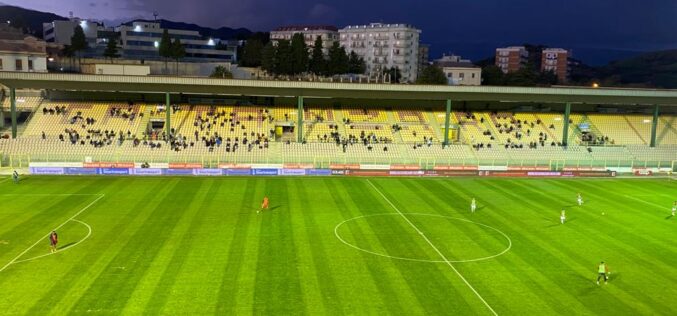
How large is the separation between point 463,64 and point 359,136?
2955 inches

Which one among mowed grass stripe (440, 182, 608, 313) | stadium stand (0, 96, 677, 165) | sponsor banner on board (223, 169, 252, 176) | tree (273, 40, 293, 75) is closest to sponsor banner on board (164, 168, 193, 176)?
stadium stand (0, 96, 677, 165)

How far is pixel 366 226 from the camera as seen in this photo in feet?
104

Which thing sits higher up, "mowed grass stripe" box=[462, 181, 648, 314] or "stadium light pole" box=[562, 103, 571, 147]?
"stadium light pole" box=[562, 103, 571, 147]

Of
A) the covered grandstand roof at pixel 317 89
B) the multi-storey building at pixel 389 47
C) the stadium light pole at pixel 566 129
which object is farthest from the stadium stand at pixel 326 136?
the multi-storey building at pixel 389 47

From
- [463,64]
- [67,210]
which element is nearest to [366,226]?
[67,210]

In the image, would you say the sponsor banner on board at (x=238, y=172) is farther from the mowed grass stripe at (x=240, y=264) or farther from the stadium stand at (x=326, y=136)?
the mowed grass stripe at (x=240, y=264)

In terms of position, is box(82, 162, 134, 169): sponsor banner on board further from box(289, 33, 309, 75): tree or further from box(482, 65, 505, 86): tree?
box(482, 65, 505, 86): tree

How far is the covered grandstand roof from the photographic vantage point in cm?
5677

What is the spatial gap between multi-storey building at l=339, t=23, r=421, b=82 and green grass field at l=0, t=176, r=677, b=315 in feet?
367

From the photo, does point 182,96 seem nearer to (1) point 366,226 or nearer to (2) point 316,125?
(2) point 316,125

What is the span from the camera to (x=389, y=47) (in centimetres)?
15312

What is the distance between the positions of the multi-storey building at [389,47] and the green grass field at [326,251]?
111962 mm

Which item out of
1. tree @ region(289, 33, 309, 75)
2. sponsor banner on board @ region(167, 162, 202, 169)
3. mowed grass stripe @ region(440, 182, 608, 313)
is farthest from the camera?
tree @ region(289, 33, 309, 75)

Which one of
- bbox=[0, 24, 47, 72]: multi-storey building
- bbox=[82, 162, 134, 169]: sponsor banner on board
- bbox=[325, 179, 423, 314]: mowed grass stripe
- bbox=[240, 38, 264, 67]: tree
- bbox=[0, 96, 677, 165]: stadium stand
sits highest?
bbox=[240, 38, 264, 67]: tree
